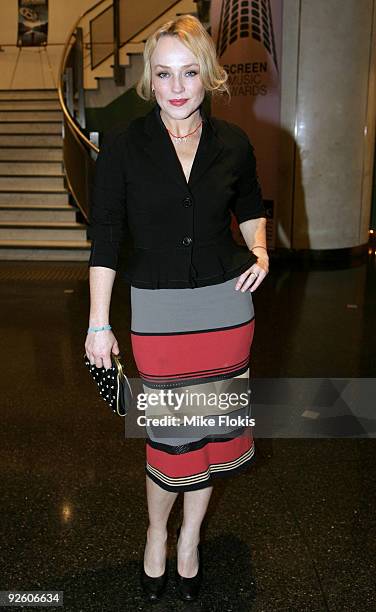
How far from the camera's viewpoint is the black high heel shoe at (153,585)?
6.02 ft

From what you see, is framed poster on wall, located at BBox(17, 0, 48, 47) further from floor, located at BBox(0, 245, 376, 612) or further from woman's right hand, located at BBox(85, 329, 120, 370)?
woman's right hand, located at BBox(85, 329, 120, 370)

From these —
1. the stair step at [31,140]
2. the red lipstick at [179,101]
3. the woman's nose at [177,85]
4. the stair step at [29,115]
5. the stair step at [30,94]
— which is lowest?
the red lipstick at [179,101]

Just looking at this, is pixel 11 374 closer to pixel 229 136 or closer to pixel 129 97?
pixel 229 136

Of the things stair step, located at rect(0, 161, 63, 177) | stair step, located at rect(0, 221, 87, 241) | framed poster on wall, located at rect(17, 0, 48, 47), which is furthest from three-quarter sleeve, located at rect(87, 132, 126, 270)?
framed poster on wall, located at rect(17, 0, 48, 47)

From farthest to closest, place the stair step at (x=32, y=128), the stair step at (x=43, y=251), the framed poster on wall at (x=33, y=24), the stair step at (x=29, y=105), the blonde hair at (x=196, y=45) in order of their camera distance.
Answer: the framed poster on wall at (x=33, y=24) → the stair step at (x=29, y=105) → the stair step at (x=32, y=128) → the stair step at (x=43, y=251) → the blonde hair at (x=196, y=45)

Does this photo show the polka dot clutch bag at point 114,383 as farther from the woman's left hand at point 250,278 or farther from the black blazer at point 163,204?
the woman's left hand at point 250,278

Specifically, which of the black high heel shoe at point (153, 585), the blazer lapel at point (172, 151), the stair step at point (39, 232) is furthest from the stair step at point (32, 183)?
the black high heel shoe at point (153, 585)

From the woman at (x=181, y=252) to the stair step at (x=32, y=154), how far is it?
6.89 metres

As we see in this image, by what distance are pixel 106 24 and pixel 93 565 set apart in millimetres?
8540

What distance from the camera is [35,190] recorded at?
7.52 meters

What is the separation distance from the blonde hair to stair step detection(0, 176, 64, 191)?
634 centimetres

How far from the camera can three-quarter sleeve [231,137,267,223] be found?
1.72m

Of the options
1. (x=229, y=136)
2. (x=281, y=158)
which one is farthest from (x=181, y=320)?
(x=281, y=158)

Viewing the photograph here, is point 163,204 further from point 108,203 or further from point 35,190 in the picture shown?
point 35,190
